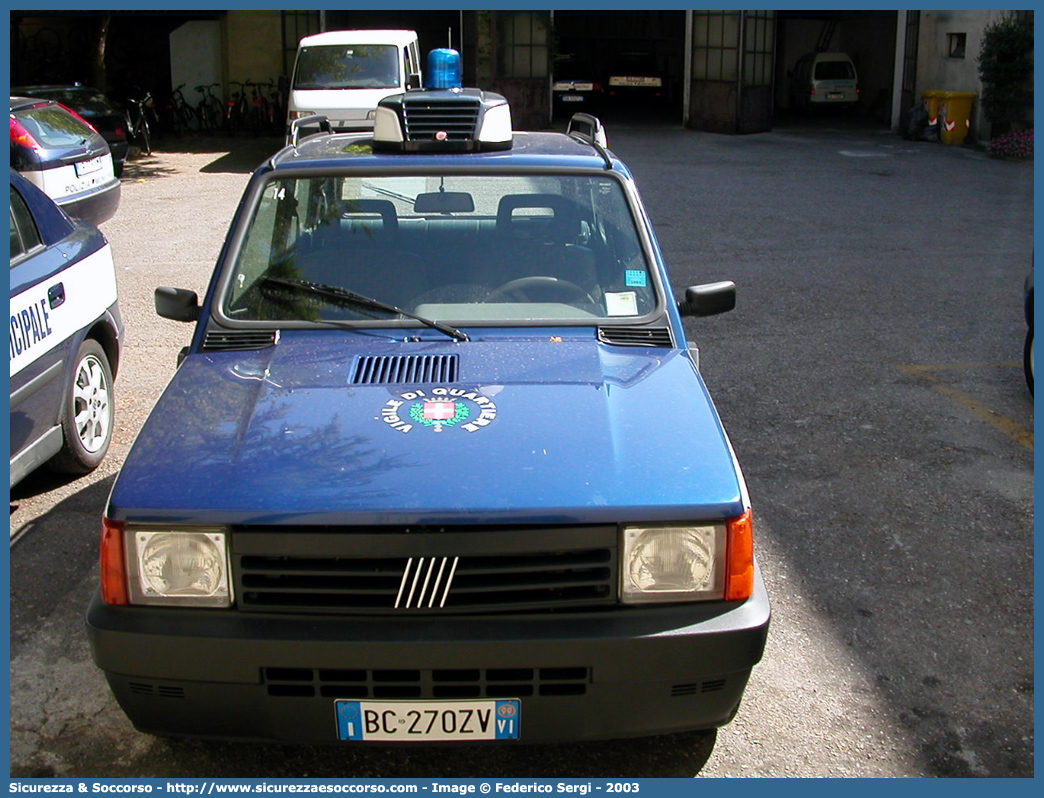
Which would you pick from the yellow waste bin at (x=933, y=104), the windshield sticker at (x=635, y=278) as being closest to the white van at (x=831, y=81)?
the yellow waste bin at (x=933, y=104)

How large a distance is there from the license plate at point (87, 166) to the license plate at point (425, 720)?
945 cm

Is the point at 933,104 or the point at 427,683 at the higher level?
the point at 933,104

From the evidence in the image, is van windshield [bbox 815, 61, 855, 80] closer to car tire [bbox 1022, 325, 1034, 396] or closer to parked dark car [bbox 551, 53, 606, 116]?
parked dark car [bbox 551, 53, 606, 116]

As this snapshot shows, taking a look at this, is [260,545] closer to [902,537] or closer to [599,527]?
[599,527]

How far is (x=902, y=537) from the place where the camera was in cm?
501

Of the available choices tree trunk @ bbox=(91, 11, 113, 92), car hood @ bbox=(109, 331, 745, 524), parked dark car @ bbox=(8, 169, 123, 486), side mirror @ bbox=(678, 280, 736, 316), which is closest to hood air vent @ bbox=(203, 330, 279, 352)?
car hood @ bbox=(109, 331, 745, 524)

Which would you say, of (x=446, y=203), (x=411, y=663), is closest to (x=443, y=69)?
(x=446, y=203)

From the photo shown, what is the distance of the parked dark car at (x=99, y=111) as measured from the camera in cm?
1623

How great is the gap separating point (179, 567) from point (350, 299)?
1342 mm

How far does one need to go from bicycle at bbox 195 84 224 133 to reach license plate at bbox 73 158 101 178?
45.8ft

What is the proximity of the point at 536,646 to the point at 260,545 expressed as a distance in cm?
75

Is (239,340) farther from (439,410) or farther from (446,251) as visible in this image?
(439,410)

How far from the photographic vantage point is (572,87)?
26.7 m

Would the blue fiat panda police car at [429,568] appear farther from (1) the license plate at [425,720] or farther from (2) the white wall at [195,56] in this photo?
(2) the white wall at [195,56]
